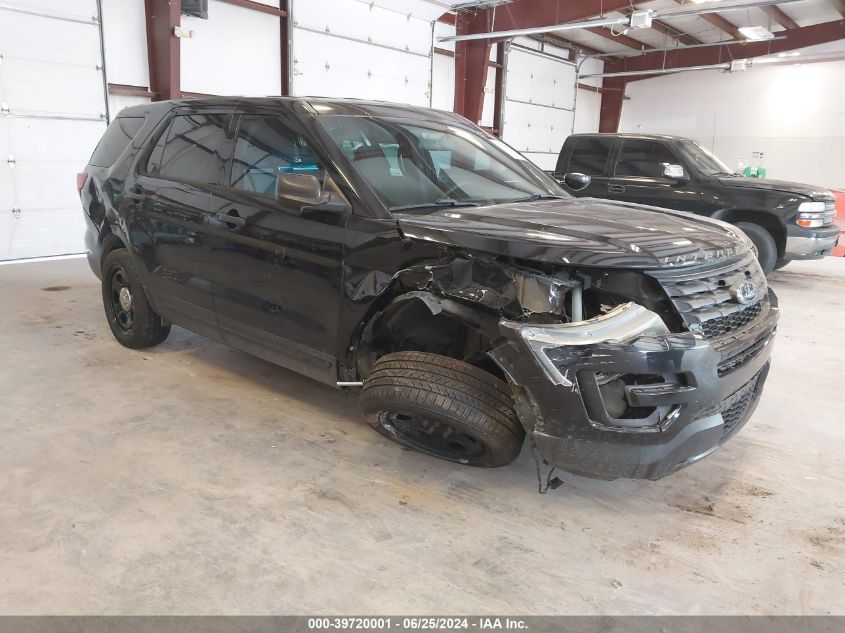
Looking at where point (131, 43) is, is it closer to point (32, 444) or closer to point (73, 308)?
point (73, 308)

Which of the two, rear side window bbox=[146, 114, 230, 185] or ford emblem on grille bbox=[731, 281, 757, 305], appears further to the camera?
rear side window bbox=[146, 114, 230, 185]

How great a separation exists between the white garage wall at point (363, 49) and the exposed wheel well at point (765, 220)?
20.5ft

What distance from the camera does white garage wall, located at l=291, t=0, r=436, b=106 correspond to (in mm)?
9812

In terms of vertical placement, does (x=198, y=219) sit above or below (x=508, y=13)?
below

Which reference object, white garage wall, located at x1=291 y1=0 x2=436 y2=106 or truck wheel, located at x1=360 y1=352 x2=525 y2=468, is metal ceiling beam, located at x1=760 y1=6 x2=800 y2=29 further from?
truck wheel, located at x1=360 y1=352 x2=525 y2=468

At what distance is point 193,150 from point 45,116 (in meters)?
5.62

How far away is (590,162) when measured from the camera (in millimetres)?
8023

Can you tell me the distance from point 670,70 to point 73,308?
15.9 metres

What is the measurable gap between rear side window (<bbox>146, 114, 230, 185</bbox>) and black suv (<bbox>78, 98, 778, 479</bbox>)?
14mm

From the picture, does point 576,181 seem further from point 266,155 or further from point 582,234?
point 266,155

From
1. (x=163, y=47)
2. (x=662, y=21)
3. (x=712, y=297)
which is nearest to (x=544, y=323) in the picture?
(x=712, y=297)

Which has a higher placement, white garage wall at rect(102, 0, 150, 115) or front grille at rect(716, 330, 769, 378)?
white garage wall at rect(102, 0, 150, 115)

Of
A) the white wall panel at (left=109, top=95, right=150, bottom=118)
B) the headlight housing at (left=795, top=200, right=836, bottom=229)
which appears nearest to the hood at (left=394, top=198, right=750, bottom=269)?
the headlight housing at (left=795, top=200, right=836, bottom=229)

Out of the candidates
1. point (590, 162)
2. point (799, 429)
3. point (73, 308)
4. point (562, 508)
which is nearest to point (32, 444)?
point (562, 508)
